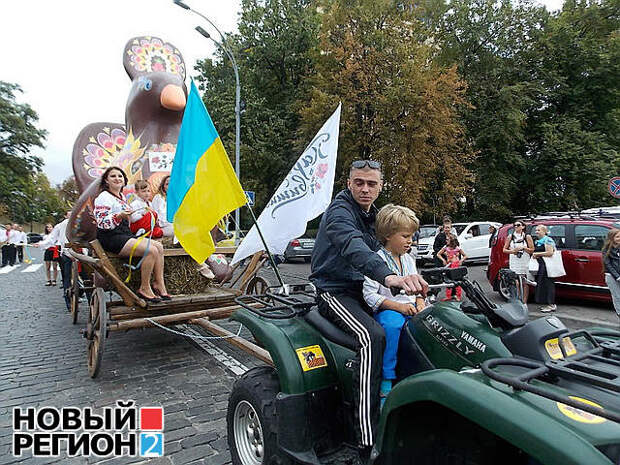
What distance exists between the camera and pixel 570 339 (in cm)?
182

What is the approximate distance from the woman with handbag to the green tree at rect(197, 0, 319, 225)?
1534 cm

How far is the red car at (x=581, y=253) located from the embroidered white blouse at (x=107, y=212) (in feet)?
22.7

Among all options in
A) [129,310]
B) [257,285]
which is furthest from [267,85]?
[129,310]

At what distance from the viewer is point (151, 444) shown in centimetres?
327

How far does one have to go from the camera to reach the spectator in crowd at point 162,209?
614 cm

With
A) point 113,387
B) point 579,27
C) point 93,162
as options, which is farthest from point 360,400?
point 579,27

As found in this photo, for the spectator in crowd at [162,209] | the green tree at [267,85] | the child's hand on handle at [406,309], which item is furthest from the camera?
the green tree at [267,85]

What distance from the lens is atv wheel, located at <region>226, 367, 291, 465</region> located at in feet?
8.20

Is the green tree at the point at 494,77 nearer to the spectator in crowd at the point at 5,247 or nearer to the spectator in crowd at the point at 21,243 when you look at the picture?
the spectator in crowd at the point at 21,243

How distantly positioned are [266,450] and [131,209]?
3.98 meters

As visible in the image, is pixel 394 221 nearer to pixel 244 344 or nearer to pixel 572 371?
pixel 572 371

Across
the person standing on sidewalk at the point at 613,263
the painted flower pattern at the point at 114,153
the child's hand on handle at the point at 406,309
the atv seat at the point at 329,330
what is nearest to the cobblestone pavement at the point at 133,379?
the atv seat at the point at 329,330

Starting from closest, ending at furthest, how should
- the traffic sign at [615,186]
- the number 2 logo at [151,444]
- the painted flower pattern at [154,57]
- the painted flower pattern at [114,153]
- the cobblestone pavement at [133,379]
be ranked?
the number 2 logo at [151,444] < the cobblestone pavement at [133,379] < the painted flower pattern at [114,153] < the painted flower pattern at [154,57] < the traffic sign at [615,186]

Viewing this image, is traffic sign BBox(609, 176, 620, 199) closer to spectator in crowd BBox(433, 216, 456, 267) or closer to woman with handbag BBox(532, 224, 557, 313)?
woman with handbag BBox(532, 224, 557, 313)
